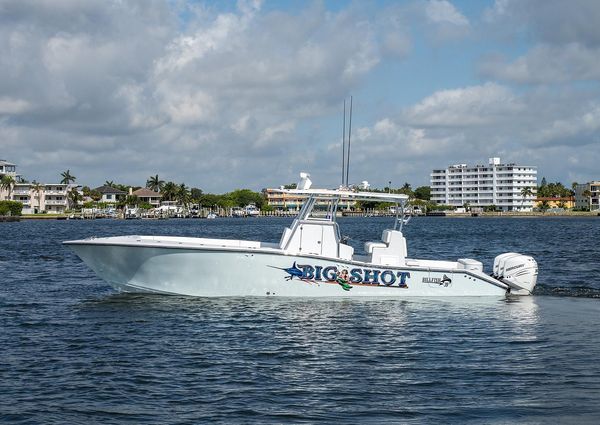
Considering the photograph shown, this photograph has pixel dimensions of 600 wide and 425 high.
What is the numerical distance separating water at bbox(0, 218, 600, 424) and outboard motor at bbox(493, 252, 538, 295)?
4.03 ft

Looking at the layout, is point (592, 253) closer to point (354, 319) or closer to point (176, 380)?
point (354, 319)

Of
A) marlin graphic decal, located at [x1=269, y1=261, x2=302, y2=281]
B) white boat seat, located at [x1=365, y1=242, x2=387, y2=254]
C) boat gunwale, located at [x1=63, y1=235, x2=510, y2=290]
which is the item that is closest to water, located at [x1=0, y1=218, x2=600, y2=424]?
marlin graphic decal, located at [x1=269, y1=261, x2=302, y2=281]

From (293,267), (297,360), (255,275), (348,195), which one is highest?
(348,195)

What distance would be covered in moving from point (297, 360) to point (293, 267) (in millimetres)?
6910

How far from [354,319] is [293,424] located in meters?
8.66

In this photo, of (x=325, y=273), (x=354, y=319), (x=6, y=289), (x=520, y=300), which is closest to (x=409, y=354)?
(x=354, y=319)

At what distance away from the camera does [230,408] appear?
11891 mm

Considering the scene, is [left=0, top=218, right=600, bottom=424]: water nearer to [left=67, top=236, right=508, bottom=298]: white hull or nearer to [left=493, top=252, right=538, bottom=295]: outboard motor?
[left=67, top=236, right=508, bottom=298]: white hull

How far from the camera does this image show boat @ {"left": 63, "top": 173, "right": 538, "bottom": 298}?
22.0m

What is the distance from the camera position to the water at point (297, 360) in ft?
38.9

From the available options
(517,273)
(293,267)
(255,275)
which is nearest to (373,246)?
(293,267)

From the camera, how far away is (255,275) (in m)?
22.0

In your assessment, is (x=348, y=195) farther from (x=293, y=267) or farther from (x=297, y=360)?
(x=297, y=360)

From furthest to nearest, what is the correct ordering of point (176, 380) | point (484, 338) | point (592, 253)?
point (592, 253) < point (484, 338) < point (176, 380)
